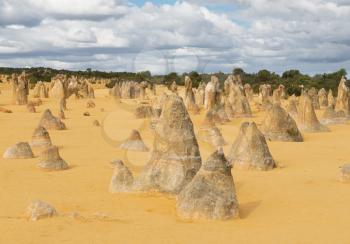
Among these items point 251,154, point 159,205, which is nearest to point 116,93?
point 251,154

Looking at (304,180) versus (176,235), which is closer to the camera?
(176,235)

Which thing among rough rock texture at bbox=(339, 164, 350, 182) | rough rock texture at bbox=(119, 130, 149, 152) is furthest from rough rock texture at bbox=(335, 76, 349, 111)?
rough rock texture at bbox=(339, 164, 350, 182)

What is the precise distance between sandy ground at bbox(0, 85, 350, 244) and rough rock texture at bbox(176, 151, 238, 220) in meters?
0.18

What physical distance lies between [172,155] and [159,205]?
3.52 feet

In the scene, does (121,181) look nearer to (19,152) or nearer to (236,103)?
(19,152)

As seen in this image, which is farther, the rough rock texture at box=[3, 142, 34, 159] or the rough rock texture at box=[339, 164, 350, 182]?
the rough rock texture at box=[3, 142, 34, 159]

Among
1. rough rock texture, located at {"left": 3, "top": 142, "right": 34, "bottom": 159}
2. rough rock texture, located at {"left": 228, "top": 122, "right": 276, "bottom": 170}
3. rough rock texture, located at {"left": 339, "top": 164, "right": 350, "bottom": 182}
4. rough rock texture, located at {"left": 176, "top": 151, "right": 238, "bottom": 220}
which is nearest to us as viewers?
rough rock texture, located at {"left": 176, "top": 151, "right": 238, "bottom": 220}

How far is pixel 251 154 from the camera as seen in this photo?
484 inches

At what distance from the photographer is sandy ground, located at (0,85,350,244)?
6969mm

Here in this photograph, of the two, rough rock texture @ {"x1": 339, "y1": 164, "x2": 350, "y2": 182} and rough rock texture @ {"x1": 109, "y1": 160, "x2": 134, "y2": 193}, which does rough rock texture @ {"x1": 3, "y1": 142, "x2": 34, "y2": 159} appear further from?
rough rock texture @ {"x1": 339, "y1": 164, "x2": 350, "y2": 182}

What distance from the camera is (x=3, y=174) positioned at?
38.1ft

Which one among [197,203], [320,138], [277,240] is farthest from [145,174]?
[320,138]

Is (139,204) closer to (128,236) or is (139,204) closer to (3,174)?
(128,236)

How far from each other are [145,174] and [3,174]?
361 centimetres
